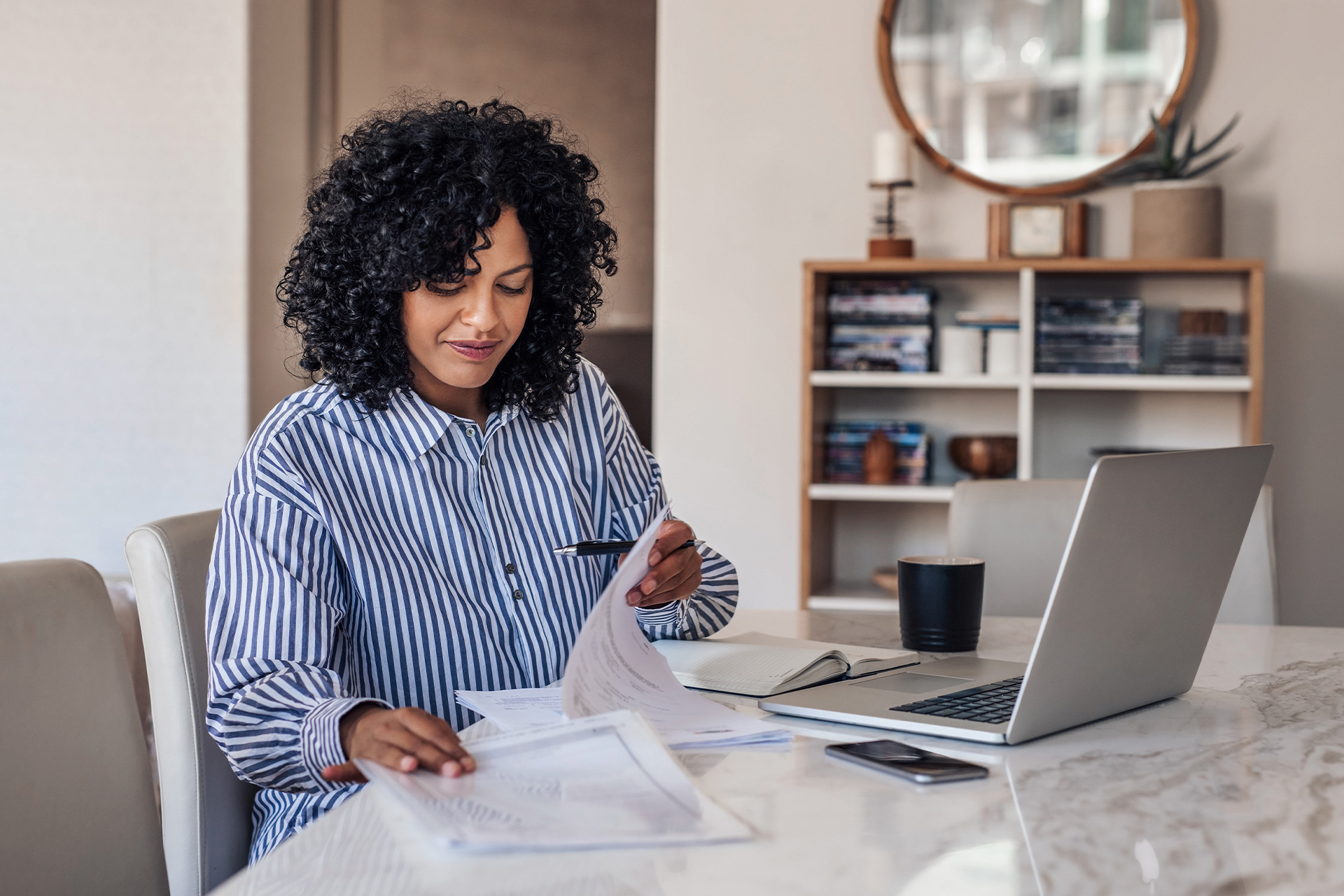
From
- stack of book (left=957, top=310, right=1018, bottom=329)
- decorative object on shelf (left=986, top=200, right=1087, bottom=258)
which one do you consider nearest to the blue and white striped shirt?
stack of book (left=957, top=310, right=1018, bottom=329)

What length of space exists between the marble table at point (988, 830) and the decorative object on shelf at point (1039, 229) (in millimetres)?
1931

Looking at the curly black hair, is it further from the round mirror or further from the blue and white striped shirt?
the round mirror

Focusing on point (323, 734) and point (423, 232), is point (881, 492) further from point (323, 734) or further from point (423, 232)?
point (323, 734)

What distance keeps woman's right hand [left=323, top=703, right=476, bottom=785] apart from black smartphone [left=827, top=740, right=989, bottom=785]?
268 mm

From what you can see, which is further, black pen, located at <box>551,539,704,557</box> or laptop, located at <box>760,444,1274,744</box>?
black pen, located at <box>551,539,704,557</box>

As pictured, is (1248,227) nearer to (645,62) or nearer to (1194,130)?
(1194,130)

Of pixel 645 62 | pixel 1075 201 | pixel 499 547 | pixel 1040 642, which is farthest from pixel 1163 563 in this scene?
pixel 645 62

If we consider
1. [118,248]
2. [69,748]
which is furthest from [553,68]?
[69,748]

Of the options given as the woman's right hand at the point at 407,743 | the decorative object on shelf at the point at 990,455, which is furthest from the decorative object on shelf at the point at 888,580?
the woman's right hand at the point at 407,743

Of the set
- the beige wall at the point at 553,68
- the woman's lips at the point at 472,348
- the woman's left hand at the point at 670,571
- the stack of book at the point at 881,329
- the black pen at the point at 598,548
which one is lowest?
the woman's left hand at the point at 670,571

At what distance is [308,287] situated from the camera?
1.29 metres

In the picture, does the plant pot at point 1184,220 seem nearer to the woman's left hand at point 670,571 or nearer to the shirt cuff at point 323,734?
the woman's left hand at point 670,571

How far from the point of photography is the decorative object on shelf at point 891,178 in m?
2.76

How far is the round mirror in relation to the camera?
280 cm
